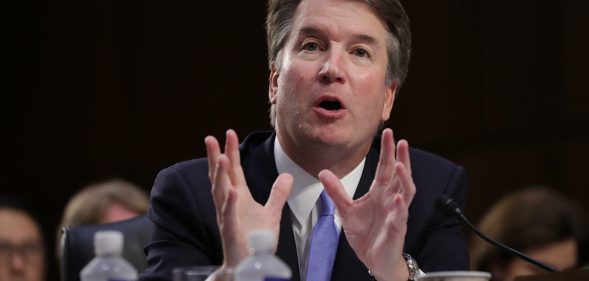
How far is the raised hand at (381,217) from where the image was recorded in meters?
2.16

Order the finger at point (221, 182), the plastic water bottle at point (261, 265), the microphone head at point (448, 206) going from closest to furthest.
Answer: the plastic water bottle at point (261, 265) → the finger at point (221, 182) → the microphone head at point (448, 206)

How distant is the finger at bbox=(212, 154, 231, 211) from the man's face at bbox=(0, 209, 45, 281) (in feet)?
7.93

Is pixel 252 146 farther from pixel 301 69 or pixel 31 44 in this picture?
pixel 31 44

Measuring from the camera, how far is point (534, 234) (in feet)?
12.5

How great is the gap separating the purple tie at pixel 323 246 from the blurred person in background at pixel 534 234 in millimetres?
1383

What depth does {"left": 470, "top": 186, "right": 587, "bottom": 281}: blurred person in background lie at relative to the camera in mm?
3809

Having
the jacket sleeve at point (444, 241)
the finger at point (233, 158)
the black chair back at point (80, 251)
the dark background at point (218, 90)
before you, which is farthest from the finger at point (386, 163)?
the dark background at point (218, 90)

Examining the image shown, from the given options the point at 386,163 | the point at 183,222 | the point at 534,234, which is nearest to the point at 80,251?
the point at 183,222

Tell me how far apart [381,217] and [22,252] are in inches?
96.6

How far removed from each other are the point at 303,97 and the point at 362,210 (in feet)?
1.63

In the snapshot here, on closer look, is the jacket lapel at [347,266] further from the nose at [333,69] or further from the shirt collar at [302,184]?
the nose at [333,69]

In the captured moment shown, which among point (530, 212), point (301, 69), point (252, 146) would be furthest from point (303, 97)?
point (530, 212)

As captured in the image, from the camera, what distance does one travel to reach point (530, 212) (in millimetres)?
3906

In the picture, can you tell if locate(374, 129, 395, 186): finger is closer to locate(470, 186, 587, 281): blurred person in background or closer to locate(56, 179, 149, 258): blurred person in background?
locate(470, 186, 587, 281): blurred person in background
